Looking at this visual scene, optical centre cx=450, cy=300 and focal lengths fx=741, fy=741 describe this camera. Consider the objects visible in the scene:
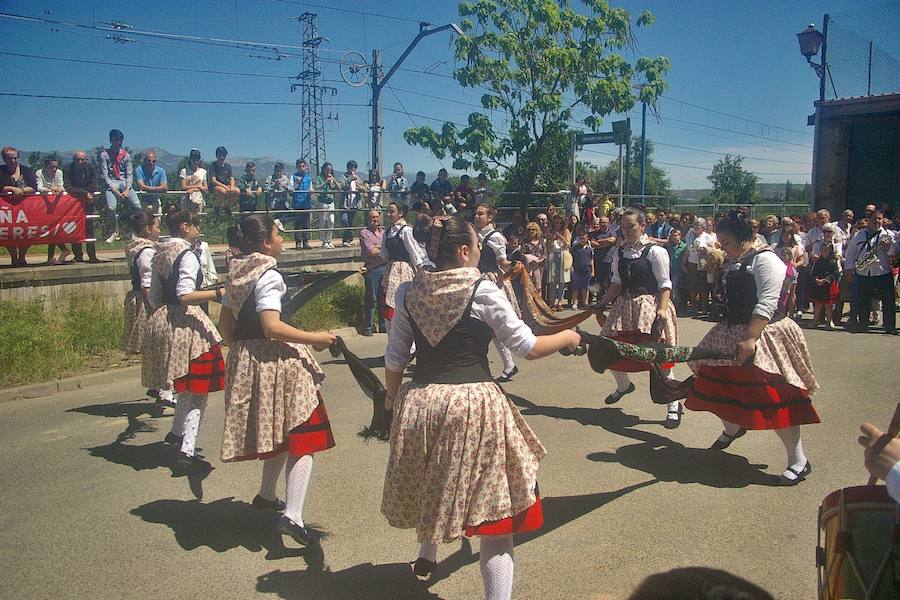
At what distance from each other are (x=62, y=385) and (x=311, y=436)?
535 centimetres

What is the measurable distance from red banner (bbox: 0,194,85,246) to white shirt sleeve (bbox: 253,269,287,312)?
7.77 m

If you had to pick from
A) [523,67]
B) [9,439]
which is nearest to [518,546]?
[9,439]

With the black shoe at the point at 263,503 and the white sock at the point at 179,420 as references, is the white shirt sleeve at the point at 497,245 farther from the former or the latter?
the black shoe at the point at 263,503

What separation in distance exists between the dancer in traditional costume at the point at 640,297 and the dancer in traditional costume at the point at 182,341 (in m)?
3.27

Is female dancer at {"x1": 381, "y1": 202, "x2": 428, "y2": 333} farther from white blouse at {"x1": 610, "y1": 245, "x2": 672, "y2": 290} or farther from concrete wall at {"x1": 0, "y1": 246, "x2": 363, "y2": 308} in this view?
white blouse at {"x1": 610, "y1": 245, "x2": 672, "y2": 290}

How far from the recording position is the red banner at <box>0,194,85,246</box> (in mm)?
10172

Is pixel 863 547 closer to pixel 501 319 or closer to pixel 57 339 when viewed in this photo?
pixel 501 319

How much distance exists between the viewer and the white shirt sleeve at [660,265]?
636cm

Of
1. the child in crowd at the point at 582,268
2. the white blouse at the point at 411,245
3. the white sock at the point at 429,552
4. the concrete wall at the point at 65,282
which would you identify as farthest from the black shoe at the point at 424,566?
the child in crowd at the point at 582,268

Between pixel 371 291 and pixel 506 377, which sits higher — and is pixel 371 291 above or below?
above

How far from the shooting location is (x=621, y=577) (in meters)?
3.82

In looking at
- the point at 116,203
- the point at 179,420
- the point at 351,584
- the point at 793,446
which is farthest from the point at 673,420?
the point at 116,203

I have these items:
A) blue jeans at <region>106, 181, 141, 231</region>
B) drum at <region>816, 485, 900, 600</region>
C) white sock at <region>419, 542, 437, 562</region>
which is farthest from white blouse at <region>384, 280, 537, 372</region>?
blue jeans at <region>106, 181, 141, 231</region>

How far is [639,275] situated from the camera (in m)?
6.48
